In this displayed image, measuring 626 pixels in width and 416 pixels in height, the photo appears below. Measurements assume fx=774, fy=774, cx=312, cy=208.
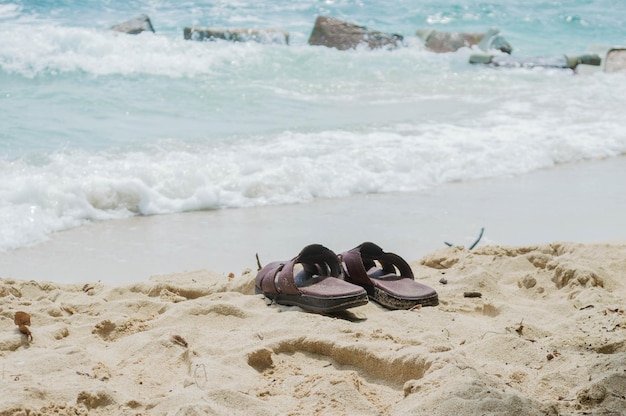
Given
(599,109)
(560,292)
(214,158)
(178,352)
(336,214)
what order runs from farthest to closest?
(599,109)
(214,158)
(336,214)
(560,292)
(178,352)

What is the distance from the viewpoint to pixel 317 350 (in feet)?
9.60

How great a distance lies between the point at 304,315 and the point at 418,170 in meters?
3.65

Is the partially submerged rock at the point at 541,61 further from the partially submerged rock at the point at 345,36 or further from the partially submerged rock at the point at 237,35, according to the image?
the partially submerged rock at the point at 237,35

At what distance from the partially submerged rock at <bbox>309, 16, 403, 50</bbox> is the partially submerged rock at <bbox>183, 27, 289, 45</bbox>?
2.13 ft

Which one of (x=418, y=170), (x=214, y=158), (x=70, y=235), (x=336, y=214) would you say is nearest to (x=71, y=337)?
(x=70, y=235)

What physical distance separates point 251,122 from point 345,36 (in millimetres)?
7133

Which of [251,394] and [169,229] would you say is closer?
[251,394]

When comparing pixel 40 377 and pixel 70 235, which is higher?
pixel 40 377

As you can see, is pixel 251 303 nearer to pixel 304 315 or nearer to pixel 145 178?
pixel 304 315

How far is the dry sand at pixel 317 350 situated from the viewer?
2.40 meters

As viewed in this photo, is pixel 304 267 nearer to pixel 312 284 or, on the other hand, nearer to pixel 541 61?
pixel 312 284

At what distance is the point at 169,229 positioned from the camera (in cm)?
533

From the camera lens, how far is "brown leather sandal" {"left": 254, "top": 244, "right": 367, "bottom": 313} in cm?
335

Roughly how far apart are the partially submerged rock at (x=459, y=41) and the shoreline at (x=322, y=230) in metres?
9.48
